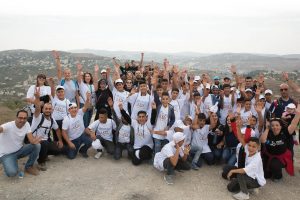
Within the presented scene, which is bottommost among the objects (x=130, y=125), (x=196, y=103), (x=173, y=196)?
(x=173, y=196)

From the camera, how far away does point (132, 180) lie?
22.2 ft

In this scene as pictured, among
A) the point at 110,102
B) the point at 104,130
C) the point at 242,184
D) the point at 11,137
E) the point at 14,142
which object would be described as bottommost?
the point at 242,184

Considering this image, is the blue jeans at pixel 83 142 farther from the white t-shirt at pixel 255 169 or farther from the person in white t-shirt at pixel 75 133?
the white t-shirt at pixel 255 169

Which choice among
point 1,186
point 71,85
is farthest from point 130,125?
point 1,186

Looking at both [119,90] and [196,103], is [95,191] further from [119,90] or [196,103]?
[196,103]

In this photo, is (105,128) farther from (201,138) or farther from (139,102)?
(201,138)

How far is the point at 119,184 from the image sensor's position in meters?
6.54

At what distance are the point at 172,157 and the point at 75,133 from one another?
2781mm

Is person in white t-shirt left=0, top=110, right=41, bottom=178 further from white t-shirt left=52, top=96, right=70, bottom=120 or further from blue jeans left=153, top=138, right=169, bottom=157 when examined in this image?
blue jeans left=153, top=138, right=169, bottom=157

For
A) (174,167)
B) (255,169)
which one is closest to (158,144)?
(174,167)

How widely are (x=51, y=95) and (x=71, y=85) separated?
0.76 m

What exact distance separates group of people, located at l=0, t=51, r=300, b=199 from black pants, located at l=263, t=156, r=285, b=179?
0.02m

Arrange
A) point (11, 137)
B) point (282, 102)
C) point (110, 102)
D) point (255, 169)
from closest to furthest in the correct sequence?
point (255, 169), point (11, 137), point (282, 102), point (110, 102)

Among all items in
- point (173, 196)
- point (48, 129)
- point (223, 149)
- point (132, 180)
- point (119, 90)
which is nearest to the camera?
point (173, 196)
